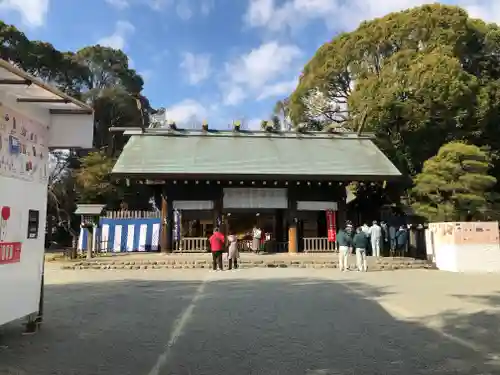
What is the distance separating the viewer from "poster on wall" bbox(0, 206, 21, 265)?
5.46m

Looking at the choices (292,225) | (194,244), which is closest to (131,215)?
(194,244)

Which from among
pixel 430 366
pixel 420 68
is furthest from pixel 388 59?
pixel 430 366

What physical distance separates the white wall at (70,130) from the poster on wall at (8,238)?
1627mm

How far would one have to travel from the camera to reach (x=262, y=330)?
6.66 metres

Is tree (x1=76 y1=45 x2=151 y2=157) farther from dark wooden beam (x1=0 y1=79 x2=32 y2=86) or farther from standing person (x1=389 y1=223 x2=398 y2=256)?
dark wooden beam (x1=0 y1=79 x2=32 y2=86)

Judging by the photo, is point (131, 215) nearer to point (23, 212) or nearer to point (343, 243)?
point (343, 243)

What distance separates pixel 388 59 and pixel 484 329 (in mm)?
23451

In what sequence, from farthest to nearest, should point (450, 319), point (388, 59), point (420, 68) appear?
point (388, 59), point (420, 68), point (450, 319)

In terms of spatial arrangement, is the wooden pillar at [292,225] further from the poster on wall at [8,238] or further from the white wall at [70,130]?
the poster on wall at [8,238]

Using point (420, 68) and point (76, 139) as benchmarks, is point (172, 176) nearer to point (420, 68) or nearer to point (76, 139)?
point (76, 139)

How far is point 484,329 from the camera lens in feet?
21.9

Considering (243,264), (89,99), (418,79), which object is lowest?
(243,264)

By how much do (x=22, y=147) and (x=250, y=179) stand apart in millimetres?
14463

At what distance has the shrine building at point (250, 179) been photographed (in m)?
20.0
